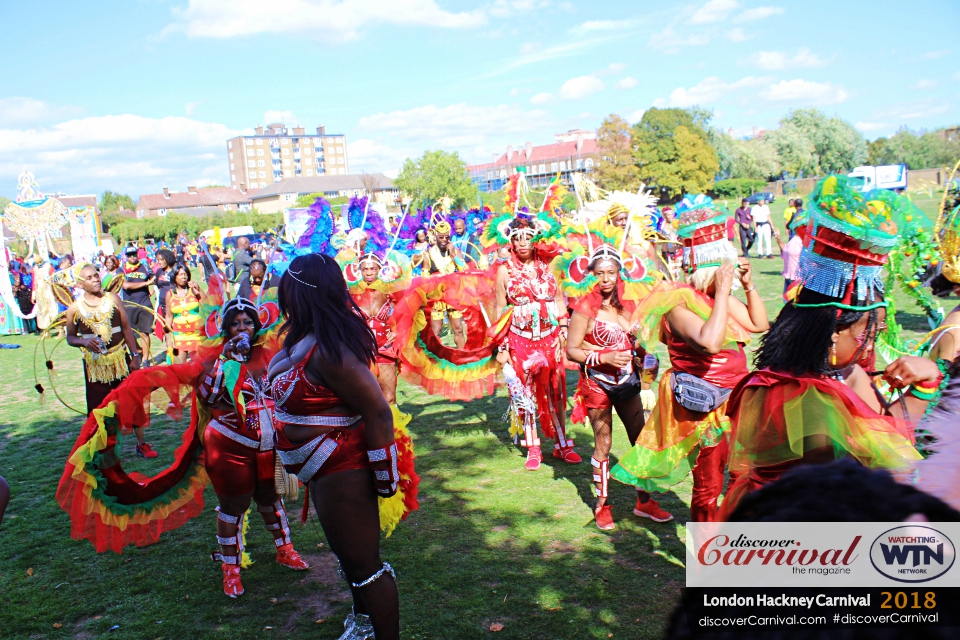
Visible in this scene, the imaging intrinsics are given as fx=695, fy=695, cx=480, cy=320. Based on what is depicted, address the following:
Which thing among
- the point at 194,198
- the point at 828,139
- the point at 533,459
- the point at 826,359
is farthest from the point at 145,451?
the point at 194,198

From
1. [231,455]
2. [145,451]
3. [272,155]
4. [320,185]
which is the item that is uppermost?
[272,155]

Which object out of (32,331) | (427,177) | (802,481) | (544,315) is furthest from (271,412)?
(427,177)

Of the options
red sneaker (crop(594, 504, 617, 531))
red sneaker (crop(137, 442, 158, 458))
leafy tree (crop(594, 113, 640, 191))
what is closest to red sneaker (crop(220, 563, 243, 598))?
red sneaker (crop(594, 504, 617, 531))

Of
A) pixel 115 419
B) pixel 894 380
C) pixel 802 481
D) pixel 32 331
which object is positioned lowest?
Answer: pixel 32 331

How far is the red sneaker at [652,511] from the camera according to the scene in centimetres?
517

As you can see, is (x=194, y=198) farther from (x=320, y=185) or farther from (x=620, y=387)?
(x=620, y=387)

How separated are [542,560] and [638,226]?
2.80m

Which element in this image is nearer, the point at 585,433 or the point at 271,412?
the point at 271,412

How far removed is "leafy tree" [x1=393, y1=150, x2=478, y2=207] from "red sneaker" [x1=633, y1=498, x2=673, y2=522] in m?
63.6

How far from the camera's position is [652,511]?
5207mm

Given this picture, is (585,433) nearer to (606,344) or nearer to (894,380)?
(606,344)

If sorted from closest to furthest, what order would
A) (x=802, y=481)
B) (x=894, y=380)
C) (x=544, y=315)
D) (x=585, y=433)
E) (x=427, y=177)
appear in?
(x=802, y=481) < (x=894, y=380) < (x=544, y=315) < (x=585, y=433) < (x=427, y=177)

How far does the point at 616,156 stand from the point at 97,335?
55322 millimetres

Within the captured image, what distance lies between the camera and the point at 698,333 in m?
3.80
